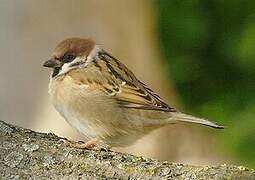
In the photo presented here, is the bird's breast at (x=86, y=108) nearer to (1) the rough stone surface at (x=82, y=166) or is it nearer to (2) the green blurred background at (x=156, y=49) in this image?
(1) the rough stone surface at (x=82, y=166)

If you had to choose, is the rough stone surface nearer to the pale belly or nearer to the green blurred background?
the pale belly

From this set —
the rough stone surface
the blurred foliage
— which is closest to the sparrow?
the rough stone surface

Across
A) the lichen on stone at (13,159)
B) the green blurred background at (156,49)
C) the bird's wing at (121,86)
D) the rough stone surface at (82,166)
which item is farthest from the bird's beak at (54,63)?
the green blurred background at (156,49)

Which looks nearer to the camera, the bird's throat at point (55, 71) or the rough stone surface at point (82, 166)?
the rough stone surface at point (82, 166)

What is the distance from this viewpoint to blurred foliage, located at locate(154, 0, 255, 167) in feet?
16.8

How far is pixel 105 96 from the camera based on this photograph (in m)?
3.63

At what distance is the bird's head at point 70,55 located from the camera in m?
3.68

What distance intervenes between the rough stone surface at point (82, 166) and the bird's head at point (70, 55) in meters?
1.33

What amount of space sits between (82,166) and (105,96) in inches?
57.2

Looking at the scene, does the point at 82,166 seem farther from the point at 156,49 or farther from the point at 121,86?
the point at 156,49

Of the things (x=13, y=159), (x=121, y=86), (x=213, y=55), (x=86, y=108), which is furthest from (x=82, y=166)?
(x=213, y=55)

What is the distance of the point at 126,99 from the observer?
12.1ft

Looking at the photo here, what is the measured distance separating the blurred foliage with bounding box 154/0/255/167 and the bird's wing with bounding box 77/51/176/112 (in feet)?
4.43

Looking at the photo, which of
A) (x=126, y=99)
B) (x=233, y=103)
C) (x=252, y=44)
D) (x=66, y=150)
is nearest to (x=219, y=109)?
(x=233, y=103)
